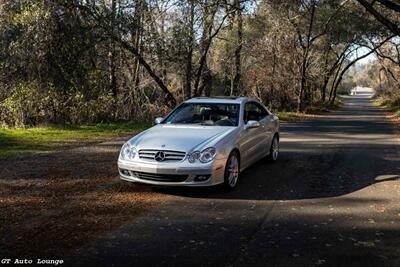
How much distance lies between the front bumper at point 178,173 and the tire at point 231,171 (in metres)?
0.17

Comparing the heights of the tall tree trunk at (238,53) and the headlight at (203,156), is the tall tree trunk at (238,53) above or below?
above

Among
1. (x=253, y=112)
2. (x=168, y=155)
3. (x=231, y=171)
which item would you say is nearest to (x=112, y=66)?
(x=253, y=112)

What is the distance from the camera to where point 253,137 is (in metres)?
8.98

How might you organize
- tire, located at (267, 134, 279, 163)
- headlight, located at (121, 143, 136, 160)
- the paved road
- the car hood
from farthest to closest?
tire, located at (267, 134, 279, 163), headlight, located at (121, 143, 136, 160), the car hood, the paved road

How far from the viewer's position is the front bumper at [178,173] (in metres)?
7.05

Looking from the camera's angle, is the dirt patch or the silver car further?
the silver car

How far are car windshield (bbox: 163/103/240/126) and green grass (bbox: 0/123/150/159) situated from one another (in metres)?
4.51

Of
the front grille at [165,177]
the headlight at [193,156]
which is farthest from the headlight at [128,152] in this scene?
the headlight at [193,156]

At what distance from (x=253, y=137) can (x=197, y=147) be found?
207 centimetres

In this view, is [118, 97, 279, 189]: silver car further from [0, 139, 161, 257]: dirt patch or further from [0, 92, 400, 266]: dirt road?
[0, 139, 161, 257]: dirt patch

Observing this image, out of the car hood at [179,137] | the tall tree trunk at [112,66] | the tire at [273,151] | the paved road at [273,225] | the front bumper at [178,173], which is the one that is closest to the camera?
the paved road at [273,225]

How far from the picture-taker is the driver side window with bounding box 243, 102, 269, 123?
30.2 ft

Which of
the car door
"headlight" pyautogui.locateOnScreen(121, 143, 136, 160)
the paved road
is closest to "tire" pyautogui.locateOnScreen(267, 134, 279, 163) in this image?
the car door

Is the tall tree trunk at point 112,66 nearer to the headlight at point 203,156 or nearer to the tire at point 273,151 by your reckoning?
the tire at point 273,151
